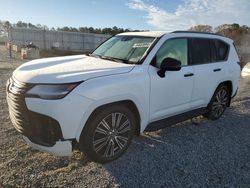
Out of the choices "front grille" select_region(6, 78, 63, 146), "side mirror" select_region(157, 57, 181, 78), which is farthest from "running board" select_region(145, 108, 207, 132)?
"front grille" select_region(6, 78, 63, 146)

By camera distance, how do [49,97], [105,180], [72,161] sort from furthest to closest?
[72,161]
[105,180]
[49,97]

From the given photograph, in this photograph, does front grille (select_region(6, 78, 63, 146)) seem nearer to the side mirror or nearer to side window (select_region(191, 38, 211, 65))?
the side mirror

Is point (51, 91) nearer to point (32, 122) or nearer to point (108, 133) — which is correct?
point (32, 122)

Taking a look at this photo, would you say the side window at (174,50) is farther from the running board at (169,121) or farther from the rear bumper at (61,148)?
the rear bumper at (61,148)

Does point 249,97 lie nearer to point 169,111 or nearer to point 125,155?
point 169,111

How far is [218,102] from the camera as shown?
19.7 feet

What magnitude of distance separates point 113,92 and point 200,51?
2.45 m

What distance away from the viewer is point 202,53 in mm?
5312

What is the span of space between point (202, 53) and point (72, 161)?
10.4ft

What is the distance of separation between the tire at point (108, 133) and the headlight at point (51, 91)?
1.67 ft

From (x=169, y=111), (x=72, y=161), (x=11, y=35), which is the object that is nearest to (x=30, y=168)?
(x=72, y=161)

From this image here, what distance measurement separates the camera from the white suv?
328 cm

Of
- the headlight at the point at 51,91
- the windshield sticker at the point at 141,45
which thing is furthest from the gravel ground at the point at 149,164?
the windshield sticker at the point at 141,45

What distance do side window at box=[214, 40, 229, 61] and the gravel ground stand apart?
166cm
